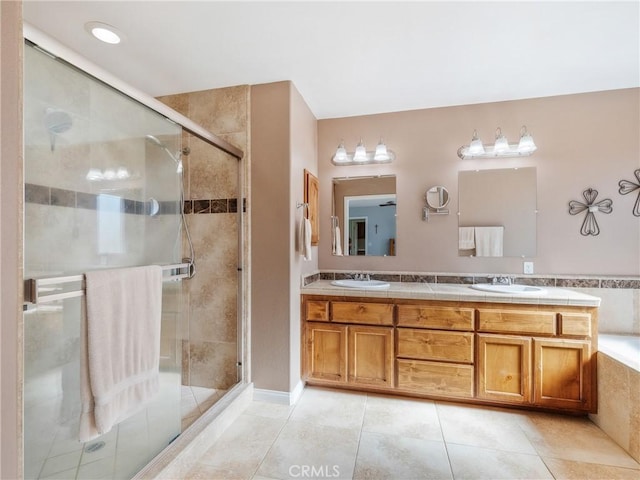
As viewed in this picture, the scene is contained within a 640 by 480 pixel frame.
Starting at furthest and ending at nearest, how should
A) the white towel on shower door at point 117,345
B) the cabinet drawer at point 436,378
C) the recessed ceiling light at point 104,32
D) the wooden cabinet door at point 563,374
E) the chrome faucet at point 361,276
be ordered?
1. the chrome faucet at point 361,276
2. the cabinet drawer at point 436,378
3. the wooden cabinet door at point 563,374
4. the recessed ceiling light at point 104,32
5. the white towel on shower door at point 117,345

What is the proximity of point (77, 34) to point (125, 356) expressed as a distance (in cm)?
194

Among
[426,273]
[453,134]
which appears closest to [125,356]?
[426,273]

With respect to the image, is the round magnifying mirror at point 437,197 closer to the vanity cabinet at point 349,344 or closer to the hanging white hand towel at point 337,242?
the hanging white hand towel at point 337,242

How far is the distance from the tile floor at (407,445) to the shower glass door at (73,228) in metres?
0.51

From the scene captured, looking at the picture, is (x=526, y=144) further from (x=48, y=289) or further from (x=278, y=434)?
(x=48, y=289)

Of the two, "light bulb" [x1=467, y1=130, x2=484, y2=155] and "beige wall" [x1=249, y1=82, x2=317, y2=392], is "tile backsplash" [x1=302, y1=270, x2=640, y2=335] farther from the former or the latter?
"light bulb" [x1=467, y1=130, x2=484, y2=155]

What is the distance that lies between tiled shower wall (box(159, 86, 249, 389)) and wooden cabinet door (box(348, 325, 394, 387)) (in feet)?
3.04

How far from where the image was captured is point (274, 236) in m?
2.34

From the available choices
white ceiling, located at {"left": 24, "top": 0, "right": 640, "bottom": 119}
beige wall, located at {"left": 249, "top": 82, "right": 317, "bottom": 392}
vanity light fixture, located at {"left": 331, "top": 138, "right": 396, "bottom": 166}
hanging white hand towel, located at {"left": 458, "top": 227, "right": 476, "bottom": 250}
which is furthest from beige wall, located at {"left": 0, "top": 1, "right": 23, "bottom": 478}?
hanging white hand towel, located at {"left": 458, "top": 227, "right": 476, "bottom": 250}

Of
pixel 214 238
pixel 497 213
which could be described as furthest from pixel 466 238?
pixel 214 238

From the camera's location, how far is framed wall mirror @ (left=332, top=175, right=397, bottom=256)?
9.53ft

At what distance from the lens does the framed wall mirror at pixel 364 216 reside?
9.53 feet

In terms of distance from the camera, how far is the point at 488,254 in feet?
8.84

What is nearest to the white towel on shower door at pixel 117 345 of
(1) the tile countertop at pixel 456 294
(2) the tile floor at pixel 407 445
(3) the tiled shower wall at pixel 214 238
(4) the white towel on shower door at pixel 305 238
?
(2) the tile floor at pixel 407 445
